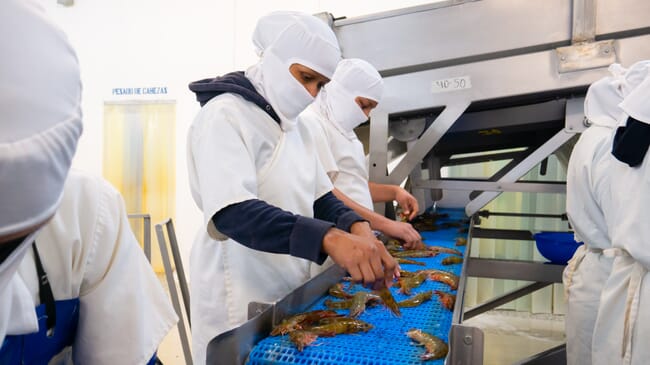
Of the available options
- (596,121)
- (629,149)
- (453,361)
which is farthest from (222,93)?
(596,121)

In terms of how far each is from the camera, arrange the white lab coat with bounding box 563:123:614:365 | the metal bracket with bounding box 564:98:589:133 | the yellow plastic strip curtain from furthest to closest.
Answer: the yellow plastic strip curtain → the metal bracket with bounding box 564:98:589:133 → the white lab coat with bounding box 563:123:614:365

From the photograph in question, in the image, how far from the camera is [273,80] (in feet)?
5.11

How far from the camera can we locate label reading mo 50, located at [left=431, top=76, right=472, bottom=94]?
8.79ft

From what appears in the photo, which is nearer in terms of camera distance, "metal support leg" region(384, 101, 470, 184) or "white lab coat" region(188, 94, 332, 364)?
"white lab coat" region(188, 94, 332, 364)

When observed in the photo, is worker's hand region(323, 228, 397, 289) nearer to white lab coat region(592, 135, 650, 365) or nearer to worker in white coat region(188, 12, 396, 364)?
worker in white coat region(188, 12, 396, 364)

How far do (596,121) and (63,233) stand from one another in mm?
2389

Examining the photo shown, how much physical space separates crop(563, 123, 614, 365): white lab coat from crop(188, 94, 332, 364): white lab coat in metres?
1.40

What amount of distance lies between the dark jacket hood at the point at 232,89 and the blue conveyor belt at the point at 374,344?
728 mm

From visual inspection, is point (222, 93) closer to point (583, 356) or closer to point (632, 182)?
Answer: point (632, 182)

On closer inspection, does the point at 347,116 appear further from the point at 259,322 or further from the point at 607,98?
the point at 259,322

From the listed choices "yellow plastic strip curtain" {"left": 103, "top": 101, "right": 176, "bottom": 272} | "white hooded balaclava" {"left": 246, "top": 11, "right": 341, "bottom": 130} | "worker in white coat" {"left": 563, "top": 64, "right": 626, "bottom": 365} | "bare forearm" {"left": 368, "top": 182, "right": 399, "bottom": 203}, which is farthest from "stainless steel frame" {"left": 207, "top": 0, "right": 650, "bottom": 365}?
"yellow plastic strip curtain" {"left": 103, "top": 101, "right": 176, "bottom": 272}

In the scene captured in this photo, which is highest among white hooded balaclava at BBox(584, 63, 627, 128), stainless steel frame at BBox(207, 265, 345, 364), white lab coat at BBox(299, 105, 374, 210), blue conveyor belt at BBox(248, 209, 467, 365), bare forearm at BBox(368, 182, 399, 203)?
white hooded balaclava at BBox(584, 63, 627, 128)

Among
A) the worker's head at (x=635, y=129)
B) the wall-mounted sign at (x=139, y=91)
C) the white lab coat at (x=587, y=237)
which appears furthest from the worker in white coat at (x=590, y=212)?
the wall-mounted sign at (x=139, y=91)

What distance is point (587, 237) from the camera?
218cm
